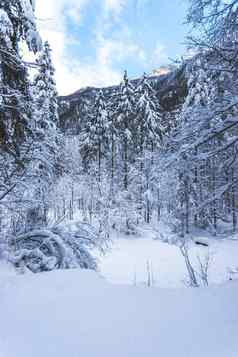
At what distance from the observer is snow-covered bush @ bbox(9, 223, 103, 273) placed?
24.1 feet

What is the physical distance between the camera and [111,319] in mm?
3752

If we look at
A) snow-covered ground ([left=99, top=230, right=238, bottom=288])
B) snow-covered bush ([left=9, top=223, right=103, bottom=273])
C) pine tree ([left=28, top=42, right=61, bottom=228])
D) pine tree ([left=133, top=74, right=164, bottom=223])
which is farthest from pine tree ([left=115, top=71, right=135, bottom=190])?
snow-covered bush ([left=9, top=223, right=103, bottom=273])

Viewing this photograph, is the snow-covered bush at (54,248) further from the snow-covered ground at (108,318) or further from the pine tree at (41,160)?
the snow-covered ground at (108,318)

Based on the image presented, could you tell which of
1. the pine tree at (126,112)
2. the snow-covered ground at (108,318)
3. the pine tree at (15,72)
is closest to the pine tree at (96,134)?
the pine tree at (126,112)

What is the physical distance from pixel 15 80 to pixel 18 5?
1328 millimetres

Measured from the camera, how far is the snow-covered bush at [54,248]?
24.1 feet

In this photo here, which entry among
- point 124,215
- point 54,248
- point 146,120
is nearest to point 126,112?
point 146,120

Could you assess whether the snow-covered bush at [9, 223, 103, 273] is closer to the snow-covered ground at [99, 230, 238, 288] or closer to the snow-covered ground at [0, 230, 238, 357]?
the snow-covered ground at [0, 230, 238, 357]

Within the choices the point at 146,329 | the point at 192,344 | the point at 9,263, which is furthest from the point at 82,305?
the point at 9,263

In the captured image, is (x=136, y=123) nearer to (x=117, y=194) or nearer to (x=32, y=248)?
(x=117, y=194)

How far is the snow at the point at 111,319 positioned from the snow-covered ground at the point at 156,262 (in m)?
5.78

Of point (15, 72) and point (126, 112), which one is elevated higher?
point (126, 112)

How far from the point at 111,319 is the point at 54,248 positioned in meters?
4.15

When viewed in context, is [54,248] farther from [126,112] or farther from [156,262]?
[126,112]
